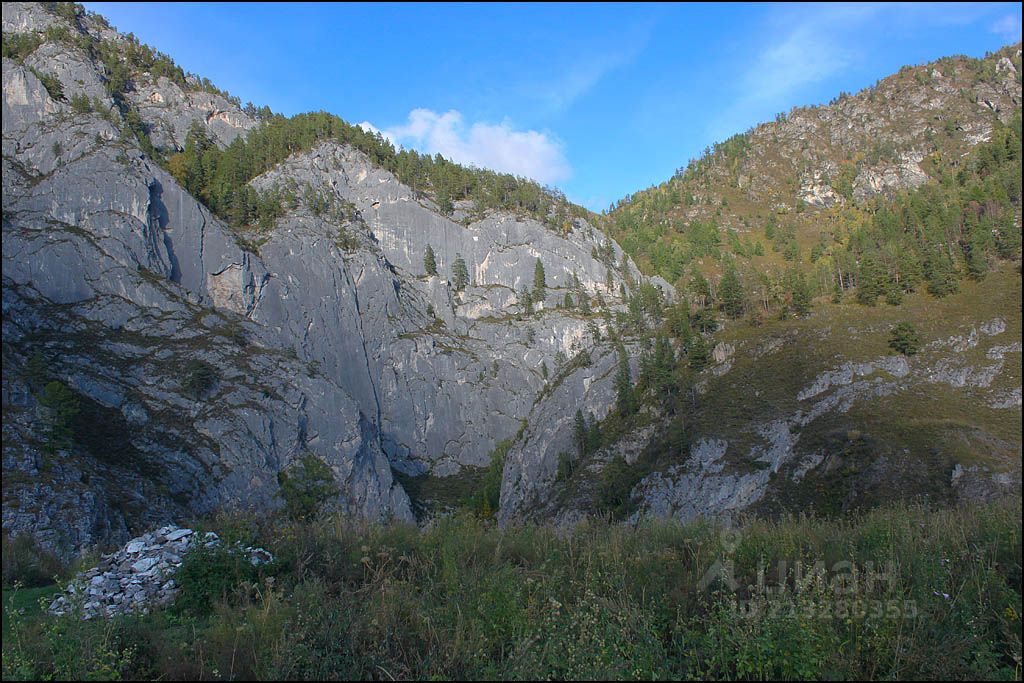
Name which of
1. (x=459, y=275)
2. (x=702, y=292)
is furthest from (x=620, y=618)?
(x=459, y=275)

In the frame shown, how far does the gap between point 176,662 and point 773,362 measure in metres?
55.4

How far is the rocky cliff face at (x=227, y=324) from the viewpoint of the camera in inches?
1890

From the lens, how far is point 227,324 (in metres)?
68.6

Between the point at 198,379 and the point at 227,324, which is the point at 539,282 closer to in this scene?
the point at 227,324

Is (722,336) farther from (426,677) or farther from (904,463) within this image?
(426,677)

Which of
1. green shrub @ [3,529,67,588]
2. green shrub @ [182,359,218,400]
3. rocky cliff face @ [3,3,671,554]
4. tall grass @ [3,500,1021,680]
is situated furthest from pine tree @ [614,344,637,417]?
tall grass @ [3,500,1021,680]

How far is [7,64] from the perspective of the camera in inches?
3250

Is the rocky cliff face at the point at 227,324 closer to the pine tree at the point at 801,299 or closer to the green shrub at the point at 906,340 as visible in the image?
the pine tree at the point at 801,299

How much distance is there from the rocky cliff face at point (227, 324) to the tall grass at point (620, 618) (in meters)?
30.4

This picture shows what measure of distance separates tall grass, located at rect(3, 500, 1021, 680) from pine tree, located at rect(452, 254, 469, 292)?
100509 millimetres

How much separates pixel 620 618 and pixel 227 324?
74427 mm

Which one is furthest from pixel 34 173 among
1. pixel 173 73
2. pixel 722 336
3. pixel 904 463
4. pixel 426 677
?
pixel 904 463

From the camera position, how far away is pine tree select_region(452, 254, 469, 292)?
106062mm

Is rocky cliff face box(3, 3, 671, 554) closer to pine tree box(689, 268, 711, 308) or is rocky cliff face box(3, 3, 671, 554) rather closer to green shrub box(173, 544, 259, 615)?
pine tree box(689, 268, 711, 308)
